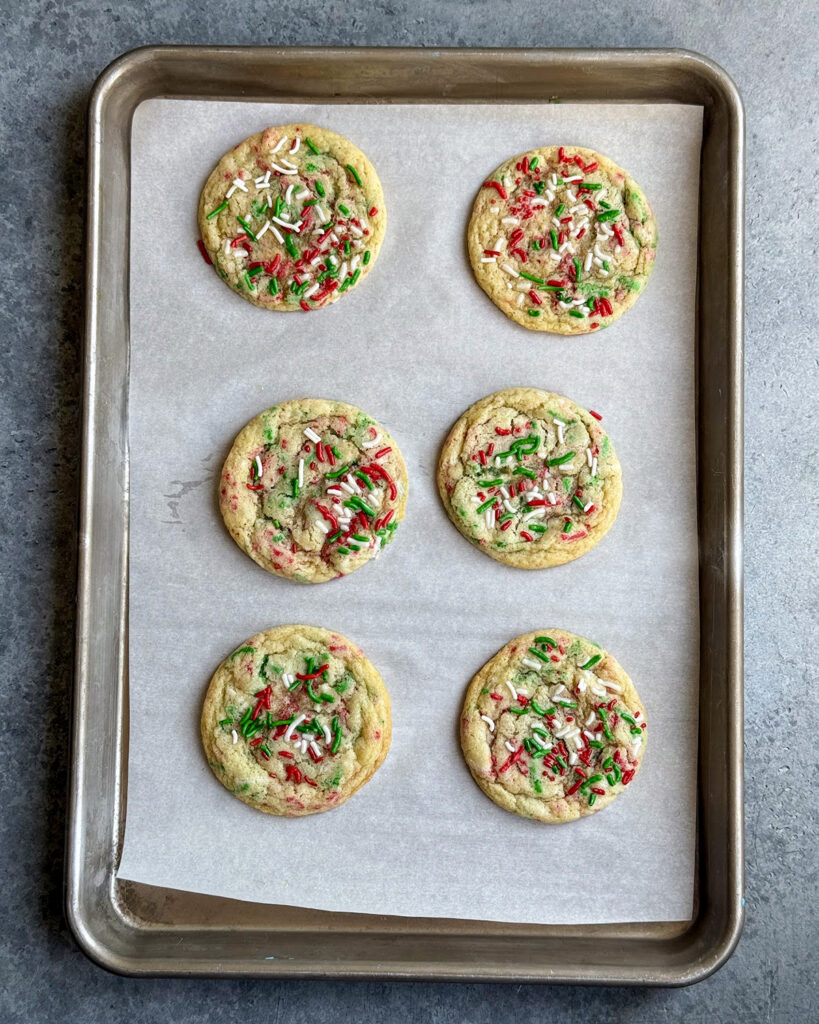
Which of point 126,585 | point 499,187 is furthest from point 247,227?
A: point 126,585

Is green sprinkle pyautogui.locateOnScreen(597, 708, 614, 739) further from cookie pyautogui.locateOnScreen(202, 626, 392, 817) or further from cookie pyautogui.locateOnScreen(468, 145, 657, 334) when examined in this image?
cookie pyautogui.locateOnScreen(468, 145, 657, 334)

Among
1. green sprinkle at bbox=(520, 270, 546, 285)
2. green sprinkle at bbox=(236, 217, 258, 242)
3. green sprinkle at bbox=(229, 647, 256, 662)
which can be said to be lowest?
green sprinkle at bbox=(229, 647, 256, 662)

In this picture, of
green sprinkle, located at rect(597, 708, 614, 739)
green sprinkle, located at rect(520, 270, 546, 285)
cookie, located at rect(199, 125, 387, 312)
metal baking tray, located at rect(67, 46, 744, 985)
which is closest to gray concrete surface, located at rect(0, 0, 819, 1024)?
metal baking tray, located at rect(67, 46, 744, 985)

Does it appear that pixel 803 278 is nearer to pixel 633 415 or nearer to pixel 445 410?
pixel 633 415

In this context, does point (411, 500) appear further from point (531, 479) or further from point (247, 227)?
point (247, 227)

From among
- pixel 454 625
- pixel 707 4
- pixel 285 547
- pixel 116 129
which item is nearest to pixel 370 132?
pixel 116 129

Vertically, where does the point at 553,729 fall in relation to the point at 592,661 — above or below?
below

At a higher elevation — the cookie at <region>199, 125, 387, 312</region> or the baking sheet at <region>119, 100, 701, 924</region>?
the cookie at <region>199, 125, 387, 312</region>
